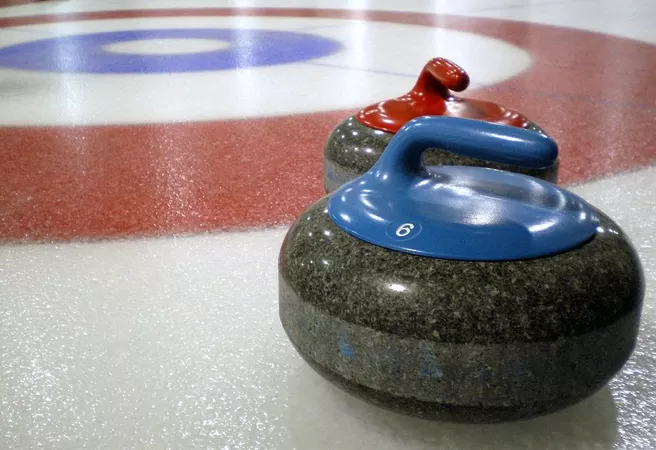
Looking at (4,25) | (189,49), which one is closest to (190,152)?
(189,49)

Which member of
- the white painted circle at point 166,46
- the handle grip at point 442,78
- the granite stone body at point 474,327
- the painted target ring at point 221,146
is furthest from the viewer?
the white painted circle at point 166,46

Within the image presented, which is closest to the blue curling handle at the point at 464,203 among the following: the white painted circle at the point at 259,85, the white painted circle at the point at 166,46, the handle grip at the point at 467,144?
the handle grip at the point at 467,144

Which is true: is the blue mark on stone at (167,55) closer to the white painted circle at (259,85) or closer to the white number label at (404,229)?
the white painted circle at (259,85)

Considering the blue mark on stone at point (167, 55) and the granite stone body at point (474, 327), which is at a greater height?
the granite stone body at point (474, 327)

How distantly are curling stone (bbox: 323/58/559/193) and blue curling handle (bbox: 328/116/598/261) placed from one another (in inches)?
11.6

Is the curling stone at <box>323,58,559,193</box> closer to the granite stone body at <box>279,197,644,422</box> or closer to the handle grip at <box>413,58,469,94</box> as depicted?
the handle grip at <box>413,58,469,94</box>

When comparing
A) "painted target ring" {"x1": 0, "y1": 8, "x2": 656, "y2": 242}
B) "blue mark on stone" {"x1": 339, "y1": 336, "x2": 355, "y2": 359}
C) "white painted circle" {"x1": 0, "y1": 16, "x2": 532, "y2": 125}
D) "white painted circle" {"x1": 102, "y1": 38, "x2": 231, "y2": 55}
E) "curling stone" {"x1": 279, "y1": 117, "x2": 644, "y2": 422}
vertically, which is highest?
"curling stone" {"x1": 279, "y1": 117, "x2": 644, "y2": 422}

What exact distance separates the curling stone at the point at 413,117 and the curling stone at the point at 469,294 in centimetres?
34

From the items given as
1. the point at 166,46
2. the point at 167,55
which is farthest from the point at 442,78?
the point at 166,46

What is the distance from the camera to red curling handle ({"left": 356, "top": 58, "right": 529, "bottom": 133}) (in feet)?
3.52

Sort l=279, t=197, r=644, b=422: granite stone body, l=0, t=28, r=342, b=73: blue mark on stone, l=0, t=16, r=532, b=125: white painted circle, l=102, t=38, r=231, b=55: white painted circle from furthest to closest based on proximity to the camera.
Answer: l=102, t=38, r=231, b=55: white painted circle
l=0, t=28, r=342, b=73: blue mark on stone
l=0, t=16, r=532, b=125: white painted circle
l=279, t=197, r=644, b=422: granite stone body

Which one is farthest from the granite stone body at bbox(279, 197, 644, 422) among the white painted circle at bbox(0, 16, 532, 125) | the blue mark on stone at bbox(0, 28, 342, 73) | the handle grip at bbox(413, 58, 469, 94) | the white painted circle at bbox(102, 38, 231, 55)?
the white painted circle at bbox(102, 38, 231, 55)

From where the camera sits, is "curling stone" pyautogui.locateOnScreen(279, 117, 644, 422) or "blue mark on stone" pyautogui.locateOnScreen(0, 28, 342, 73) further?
"blue mark on stone" pyautogui.locateOnScreen(0, 28, 342, 73)

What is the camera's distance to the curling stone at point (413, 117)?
1.07 meters
